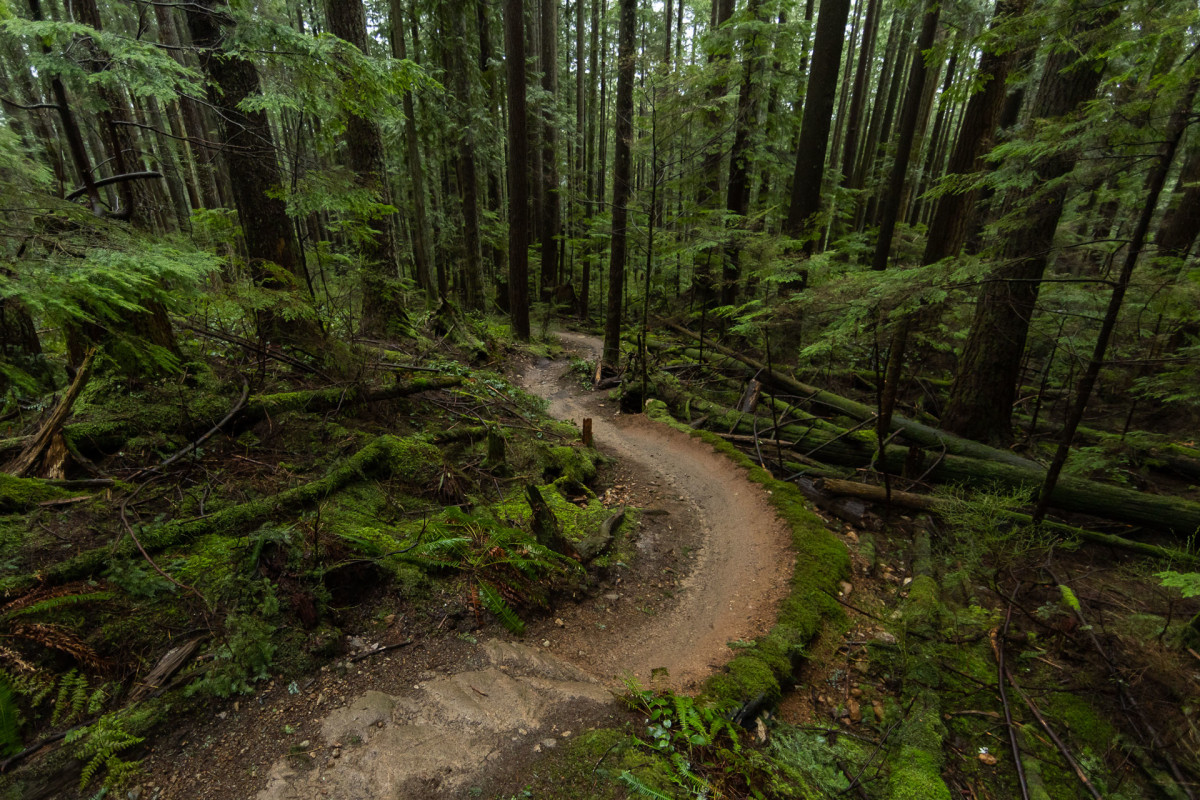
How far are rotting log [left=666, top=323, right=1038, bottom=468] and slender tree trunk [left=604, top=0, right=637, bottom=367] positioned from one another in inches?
166

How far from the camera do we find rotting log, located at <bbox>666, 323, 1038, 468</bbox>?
7.47m

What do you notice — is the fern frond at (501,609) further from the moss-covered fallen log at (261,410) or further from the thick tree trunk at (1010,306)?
the thick tree trunk at (1010,306)

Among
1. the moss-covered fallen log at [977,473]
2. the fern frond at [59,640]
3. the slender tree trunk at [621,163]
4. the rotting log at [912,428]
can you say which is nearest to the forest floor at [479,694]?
the fern frond at [59,640]

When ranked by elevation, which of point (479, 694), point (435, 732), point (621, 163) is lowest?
point (479, 694)

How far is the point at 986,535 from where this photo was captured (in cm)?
491

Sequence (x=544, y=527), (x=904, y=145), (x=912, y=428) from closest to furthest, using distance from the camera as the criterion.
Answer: (x=544, y=527) → (x=912, y=428) → (x=904, y=145)

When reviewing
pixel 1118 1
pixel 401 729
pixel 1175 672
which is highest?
pixel 1118 1

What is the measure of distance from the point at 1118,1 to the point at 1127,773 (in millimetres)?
6298

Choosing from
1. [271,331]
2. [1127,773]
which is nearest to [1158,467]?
[1127,773]

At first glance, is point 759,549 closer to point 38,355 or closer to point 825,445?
point 825,445

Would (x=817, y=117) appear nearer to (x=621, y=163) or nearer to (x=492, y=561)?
(x=621, y=163)

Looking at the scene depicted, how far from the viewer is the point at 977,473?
725 cm

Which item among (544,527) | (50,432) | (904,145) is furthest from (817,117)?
(50,432)

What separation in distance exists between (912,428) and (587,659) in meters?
7.24
